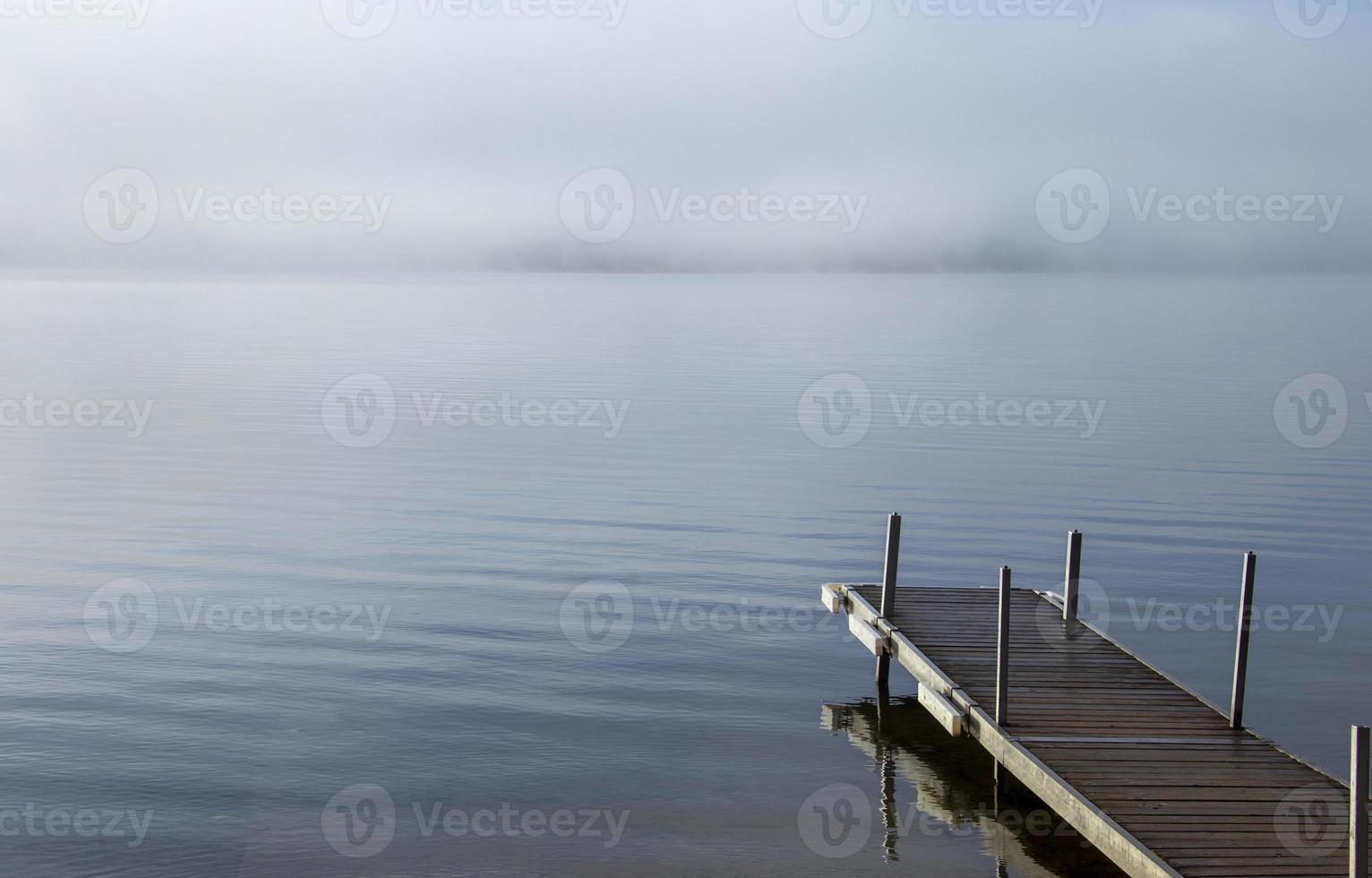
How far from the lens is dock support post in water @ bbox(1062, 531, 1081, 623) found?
62.1 feet

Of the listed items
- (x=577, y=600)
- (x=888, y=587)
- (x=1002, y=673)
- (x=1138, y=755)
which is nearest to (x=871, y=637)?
(x=888, y=587)

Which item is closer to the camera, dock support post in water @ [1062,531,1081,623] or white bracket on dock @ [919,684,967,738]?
white bracket on dock @ [919,684,967,738]

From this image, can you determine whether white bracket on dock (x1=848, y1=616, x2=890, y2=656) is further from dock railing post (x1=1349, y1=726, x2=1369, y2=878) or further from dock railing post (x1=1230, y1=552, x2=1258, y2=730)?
dock railing post (x1=1349, y1=726, x2=1369, y2=878)

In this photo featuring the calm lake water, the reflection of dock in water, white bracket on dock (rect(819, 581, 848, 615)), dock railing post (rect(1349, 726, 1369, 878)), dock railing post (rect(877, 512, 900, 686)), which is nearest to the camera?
dock railing post (rect(1349, 726, 1369, 878))

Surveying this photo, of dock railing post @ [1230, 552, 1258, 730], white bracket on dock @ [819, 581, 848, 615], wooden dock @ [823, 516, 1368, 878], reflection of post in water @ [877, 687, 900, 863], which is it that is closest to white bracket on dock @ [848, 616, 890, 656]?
wooden dock @ [823, 516, 1368, 878]

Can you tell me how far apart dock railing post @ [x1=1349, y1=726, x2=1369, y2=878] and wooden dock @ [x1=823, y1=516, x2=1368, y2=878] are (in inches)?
0.6

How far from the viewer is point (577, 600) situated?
23.5 m

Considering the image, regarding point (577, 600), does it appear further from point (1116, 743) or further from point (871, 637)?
point (1116, 743)

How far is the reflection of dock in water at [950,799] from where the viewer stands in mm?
14062

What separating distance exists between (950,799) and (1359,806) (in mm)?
5656

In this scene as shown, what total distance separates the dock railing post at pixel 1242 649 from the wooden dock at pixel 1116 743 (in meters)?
0.03

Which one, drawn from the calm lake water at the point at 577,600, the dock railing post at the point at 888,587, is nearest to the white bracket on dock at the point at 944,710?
the calm lake water at the point at 577,600

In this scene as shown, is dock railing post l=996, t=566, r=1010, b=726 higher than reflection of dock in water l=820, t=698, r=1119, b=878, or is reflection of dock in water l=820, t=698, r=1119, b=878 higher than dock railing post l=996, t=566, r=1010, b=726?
dock railing post l=996, t=566, r=1010, b=726

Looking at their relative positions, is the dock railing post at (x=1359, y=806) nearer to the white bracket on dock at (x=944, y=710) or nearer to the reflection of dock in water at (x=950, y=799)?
the reflection of dock in water at (x=950, y=799)
